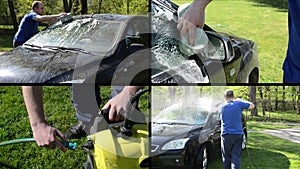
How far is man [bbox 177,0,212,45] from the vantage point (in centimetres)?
166

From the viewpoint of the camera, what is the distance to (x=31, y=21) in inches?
73.2

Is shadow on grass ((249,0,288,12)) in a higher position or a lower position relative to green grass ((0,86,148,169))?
higher

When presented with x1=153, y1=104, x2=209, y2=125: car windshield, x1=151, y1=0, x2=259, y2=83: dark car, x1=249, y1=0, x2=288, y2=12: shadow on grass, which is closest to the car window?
x1=151, y1=0, x2=259, y2=83: dark car

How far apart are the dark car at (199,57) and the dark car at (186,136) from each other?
21 centimetres

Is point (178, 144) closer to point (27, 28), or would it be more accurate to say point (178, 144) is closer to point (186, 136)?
point (186, 136)

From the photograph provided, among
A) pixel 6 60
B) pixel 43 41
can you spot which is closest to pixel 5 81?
pixel 6 60

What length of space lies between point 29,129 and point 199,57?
3.19 feet

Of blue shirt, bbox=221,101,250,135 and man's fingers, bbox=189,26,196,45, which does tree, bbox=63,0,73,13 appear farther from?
blue shirt, bbox=221,101,250,135

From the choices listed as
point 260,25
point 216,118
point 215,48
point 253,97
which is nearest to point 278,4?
point 260,25

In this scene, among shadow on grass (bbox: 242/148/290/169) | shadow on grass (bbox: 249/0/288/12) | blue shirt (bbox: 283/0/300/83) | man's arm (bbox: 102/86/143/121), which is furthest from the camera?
shadow on grass (bbox: 242/148/290/169)

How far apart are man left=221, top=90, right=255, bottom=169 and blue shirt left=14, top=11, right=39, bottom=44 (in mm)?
858

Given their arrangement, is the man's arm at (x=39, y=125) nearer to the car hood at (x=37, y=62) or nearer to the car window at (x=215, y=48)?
the car hood at (x=37, y=62)

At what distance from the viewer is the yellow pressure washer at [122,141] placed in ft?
6.53

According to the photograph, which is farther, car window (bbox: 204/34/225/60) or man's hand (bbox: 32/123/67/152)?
man's hand (bbox: 32/123/67/152)
